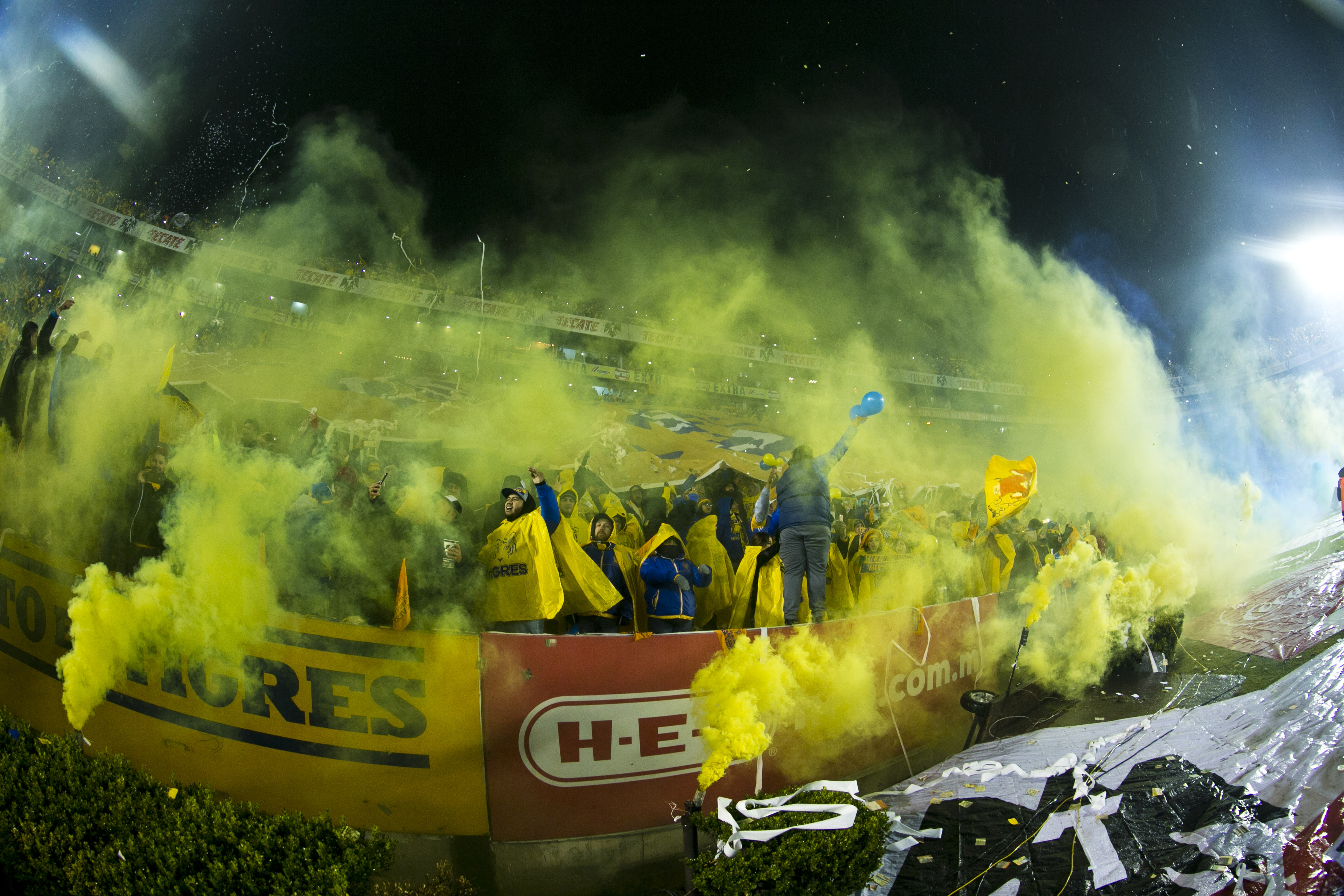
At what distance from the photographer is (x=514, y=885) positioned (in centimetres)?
339

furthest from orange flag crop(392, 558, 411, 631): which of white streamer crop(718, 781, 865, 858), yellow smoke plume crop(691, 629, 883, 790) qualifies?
white streamer crop(718, 781, 865, 858)

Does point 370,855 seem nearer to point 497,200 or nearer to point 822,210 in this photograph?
point 497,200

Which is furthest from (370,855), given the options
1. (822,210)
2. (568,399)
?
(822,210)

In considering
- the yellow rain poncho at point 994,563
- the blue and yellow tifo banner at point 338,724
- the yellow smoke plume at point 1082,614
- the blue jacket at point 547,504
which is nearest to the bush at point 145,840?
the blue and yellow tifo banner at point 338,724

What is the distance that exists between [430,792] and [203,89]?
5471mm

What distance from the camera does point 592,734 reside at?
3.47m

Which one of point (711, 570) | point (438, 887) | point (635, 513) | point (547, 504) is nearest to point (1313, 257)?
point (711, 570)

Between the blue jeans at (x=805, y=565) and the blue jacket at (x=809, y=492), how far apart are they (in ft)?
0.18

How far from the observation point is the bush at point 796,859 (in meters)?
2.72

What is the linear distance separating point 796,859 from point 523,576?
200cm

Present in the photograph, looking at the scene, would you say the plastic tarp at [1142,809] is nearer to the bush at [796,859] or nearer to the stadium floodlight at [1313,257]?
the bush at [796,859]

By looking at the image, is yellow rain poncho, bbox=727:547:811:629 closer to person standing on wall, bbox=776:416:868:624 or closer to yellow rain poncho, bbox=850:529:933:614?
person standing on wall, bbox=776:416:868:624

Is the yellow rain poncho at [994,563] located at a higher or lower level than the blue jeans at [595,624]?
higher

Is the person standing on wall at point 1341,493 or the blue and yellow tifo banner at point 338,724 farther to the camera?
the person standing on wall at point 1341,493
